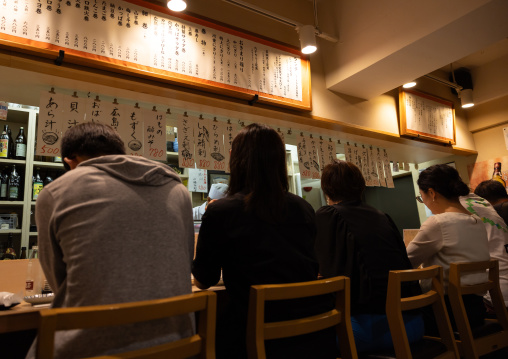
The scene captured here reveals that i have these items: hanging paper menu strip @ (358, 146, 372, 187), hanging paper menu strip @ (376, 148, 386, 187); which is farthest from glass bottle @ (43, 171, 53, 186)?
hanging paper menu strip @ (376, 148, 386, 187)

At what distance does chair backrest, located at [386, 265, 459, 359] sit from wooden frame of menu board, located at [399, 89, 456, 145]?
2764 mm

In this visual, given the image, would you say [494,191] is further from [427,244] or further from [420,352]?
[420,352]

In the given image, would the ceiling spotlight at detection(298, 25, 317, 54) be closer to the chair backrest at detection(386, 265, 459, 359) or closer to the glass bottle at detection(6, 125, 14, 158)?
the chair backrest at detection(386, 265, 459, 359)

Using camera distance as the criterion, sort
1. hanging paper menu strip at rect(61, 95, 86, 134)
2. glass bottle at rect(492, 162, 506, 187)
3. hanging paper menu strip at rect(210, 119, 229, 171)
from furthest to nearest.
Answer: glass bottle at rect(492, 162, 506, 187) → hanging paper menu strip at rect(210, 119, 229, 171) → hanging paper menu strip at rect(61, 95, 86, 134)

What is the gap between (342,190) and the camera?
187 cm

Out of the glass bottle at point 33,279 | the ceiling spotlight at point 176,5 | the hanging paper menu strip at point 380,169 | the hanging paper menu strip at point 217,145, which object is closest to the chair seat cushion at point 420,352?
the glass bottle at point 33,279

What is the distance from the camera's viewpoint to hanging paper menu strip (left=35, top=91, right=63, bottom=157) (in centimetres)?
217

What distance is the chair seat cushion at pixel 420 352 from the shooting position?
1.50 m

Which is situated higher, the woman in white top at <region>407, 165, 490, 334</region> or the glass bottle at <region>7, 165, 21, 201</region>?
the glass bottle at <region>7, 165, 21, 201</region>

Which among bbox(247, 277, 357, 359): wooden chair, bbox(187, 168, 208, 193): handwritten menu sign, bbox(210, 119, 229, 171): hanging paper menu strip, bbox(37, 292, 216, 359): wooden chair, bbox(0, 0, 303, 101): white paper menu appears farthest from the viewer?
bbox(187, 168, 208, 193): handwritten menu sign

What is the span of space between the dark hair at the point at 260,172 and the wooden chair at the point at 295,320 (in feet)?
0.91

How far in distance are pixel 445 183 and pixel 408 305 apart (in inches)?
38.6

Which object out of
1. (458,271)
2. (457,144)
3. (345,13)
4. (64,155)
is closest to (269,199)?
(64,155)

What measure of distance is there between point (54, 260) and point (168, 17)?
2.04 meters
